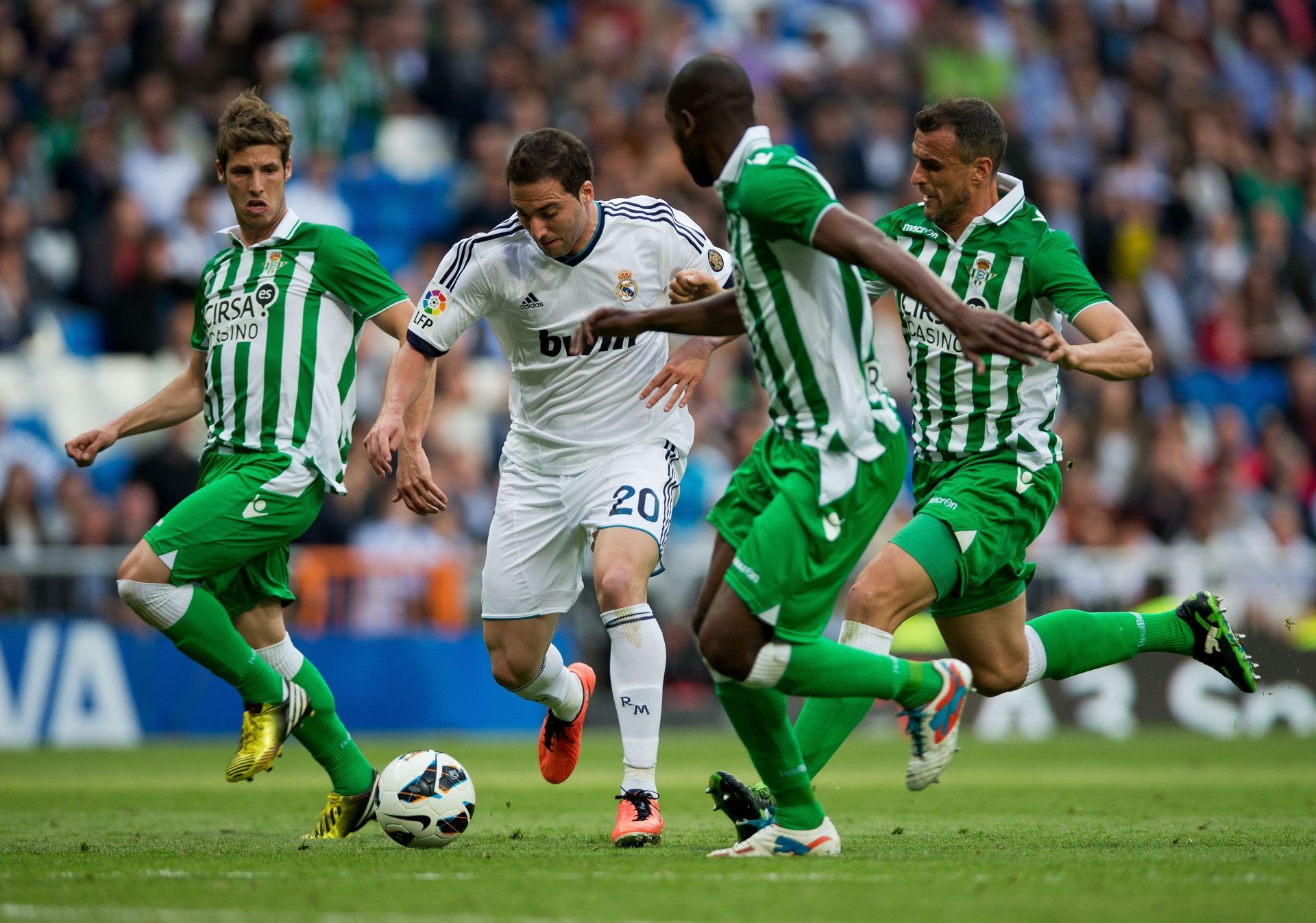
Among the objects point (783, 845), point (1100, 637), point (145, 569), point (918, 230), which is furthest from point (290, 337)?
point (1100, 637)

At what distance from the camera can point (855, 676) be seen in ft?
19.9

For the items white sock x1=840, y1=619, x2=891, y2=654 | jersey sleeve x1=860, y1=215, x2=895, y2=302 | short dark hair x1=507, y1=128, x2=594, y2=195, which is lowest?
white sock x1=840, y1=619, x2=891, y2=654

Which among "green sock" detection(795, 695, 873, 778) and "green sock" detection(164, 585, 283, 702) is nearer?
"green sock" detection(795, 695, 873, 778)

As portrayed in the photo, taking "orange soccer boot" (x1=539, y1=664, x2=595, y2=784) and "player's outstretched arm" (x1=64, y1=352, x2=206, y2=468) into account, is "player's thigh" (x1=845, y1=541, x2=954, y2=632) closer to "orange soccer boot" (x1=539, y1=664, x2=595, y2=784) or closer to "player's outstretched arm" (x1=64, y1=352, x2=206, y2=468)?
"orange soccer boot" (x1=539, y1=664, x2=595, y2=784)

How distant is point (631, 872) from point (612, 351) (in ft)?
8.78

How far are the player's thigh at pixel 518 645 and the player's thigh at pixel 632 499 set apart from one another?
537 millimetres

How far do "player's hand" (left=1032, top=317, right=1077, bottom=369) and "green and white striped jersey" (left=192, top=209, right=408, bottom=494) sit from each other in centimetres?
322

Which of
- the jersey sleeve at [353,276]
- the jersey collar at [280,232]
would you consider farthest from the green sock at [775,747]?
the jersey collar at [280,232]

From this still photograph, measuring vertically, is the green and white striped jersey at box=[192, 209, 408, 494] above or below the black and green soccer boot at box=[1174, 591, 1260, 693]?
above

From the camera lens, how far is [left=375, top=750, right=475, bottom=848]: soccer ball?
23.5ft

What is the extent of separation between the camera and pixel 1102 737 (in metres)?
15.0

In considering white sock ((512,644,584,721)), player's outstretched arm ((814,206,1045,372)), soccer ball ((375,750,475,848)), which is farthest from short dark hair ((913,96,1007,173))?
soccer ball ((375,750,475,848))

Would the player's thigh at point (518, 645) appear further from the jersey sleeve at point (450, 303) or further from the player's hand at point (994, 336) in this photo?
the player's hand at point (994, 336)

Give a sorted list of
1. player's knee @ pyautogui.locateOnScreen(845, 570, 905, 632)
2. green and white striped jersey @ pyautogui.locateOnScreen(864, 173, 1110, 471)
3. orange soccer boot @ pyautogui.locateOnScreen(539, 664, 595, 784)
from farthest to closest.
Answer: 1. orange soccer boot @ pyautogui.locateOnScreen(539, 664, 595, 784)
2. green and white striped jersey @ pyautogui.locateOnScreen(864, 173, 1110, 471)
3. player's knee @ pyautogui.locateOnScreen(845, 570, 905, 632)
